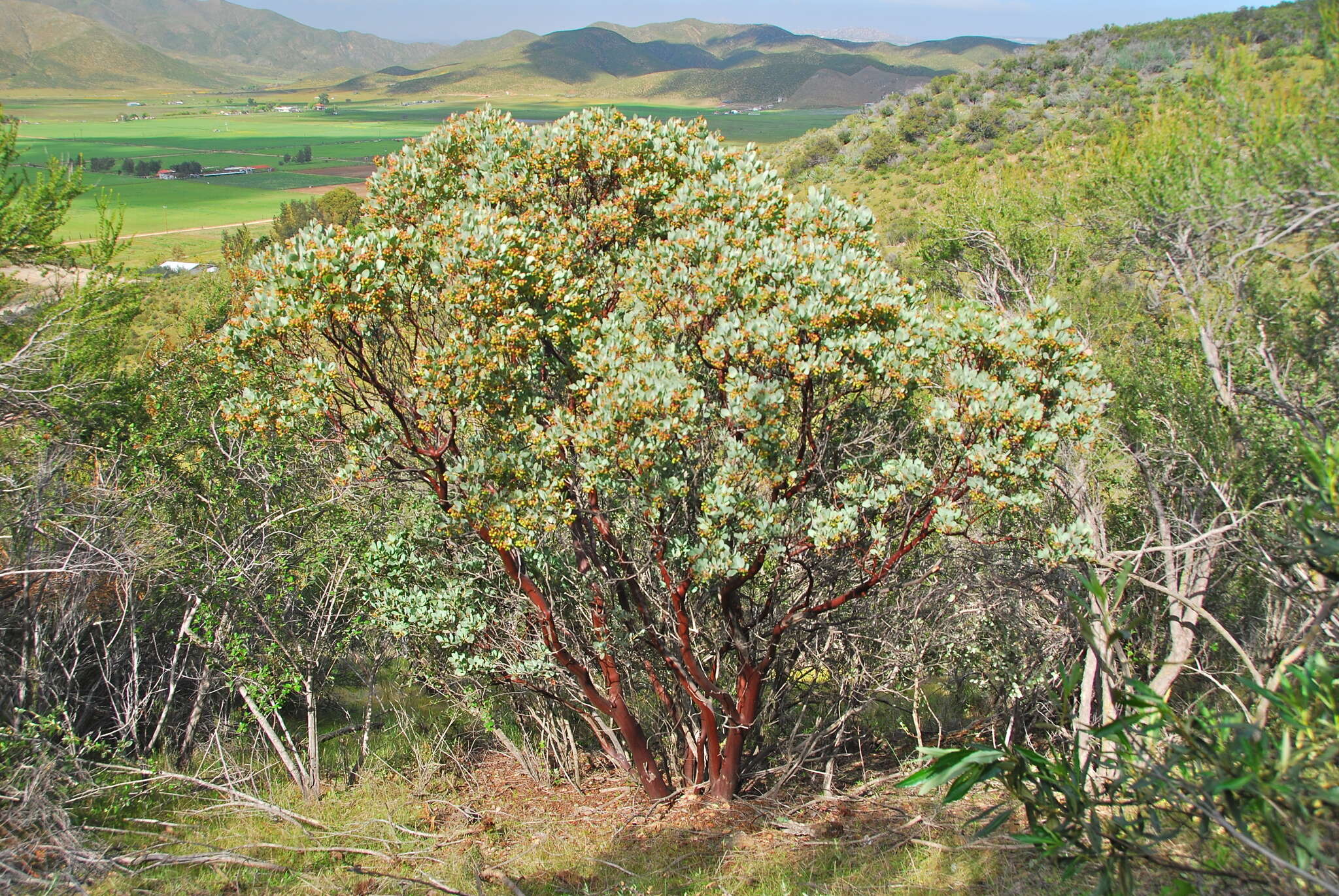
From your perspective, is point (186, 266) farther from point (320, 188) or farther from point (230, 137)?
point (230, 137)

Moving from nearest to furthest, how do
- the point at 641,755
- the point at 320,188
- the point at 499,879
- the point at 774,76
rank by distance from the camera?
the point at 499,879, the point at 641,755, the point at 320,188, the point at 774,76

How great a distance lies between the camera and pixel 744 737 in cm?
654

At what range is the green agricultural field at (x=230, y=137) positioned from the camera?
8188 cm

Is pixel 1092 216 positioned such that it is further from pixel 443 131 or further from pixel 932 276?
pixel 443 131

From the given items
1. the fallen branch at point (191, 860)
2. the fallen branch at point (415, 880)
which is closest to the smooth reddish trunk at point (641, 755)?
the fallen branch at point (415, 880)

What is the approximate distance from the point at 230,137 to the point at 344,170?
56.5 metres

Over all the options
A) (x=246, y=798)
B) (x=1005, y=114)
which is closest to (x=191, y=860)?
(x=246, y=798)

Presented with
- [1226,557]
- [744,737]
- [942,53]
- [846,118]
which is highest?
[942,53]

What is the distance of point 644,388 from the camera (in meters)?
4.63

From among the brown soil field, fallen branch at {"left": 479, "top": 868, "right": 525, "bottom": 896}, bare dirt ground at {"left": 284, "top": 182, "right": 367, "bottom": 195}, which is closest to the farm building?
bare dirt ground at {"left": 284, "top": 182, "right": 367, "bottom": 195}

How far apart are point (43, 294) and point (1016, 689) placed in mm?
15159

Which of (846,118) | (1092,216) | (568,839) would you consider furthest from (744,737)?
(846,118)

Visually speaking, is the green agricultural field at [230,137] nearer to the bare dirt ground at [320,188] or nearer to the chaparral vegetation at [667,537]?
the bare dirt ground at [320,188]

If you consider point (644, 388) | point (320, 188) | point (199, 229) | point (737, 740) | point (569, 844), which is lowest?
point (569, 844)
